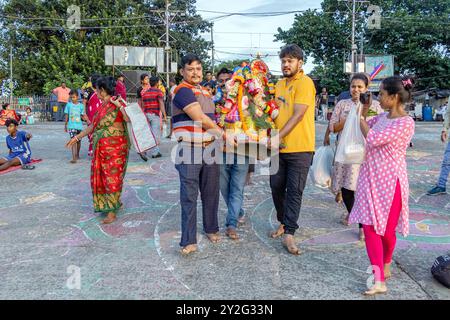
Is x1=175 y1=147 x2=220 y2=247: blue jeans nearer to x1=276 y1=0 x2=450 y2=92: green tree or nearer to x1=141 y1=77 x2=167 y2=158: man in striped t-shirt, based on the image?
x1=141 y1=77 x2=167 y2=158: man in striped t-shirt

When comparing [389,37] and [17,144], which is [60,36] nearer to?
[389,37]

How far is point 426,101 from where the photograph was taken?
2717 cm

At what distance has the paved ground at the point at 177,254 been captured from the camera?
2875 millimetres

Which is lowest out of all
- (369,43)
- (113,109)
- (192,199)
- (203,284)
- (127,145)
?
(203,284)

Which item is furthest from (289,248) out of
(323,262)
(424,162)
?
(424,162)

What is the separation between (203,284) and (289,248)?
0.94 metres

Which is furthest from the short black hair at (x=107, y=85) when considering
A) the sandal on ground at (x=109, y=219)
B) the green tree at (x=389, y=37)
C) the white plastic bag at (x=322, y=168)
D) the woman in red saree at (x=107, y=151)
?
the green tree at (x=389, y=37)

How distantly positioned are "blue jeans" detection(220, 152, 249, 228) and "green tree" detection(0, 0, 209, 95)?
24853mm

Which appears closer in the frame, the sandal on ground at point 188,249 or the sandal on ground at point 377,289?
the sandal on ground at point 377,289

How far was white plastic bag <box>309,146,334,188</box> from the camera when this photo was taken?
403 cm

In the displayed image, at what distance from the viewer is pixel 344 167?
4.22m

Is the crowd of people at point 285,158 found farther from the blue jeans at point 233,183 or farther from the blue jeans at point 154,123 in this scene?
the blue jeans at point 154,123

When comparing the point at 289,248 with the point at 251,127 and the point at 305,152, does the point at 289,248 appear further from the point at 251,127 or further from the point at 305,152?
the point at 251,127

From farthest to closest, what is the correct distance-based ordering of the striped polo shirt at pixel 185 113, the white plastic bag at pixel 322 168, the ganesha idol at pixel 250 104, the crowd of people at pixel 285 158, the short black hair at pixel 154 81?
the short black hair at pixel 154 81 → the white plastic bag at pixel 322 168 → the ganesha idol at pixel 250 104 → the striped polo shirt at pixel 185 113 → the crowd of people at pixel 285 158
